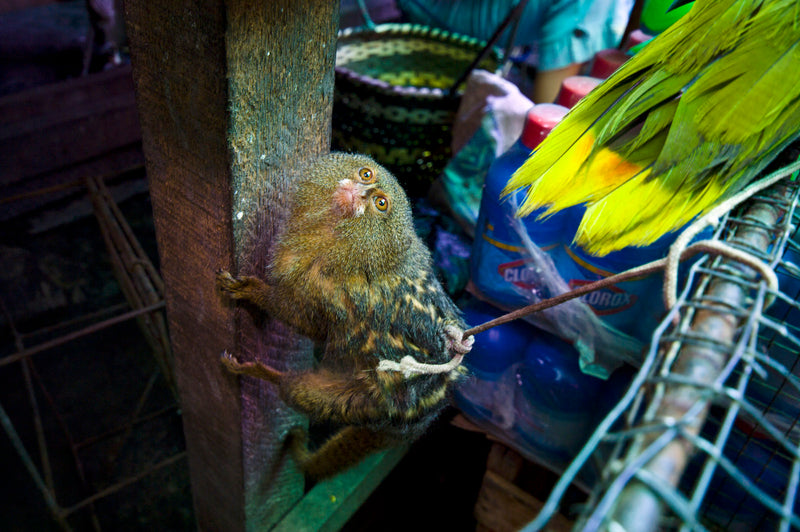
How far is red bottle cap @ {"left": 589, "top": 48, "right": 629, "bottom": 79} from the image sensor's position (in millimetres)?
1783

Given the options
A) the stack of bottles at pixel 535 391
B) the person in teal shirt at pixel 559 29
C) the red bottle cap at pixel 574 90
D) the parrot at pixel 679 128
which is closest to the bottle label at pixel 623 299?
the stack of bottles at pixel 535 391

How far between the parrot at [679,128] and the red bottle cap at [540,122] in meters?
0.33

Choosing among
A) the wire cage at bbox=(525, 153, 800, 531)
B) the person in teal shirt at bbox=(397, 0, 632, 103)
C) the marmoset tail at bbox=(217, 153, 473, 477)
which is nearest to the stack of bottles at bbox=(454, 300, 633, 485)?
the marmoset tail at bbox=(217, 153, 473, 477)

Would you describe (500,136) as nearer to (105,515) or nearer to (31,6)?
(105,515)

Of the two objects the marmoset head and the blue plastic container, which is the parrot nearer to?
the marmoset head

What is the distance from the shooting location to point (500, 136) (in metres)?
1.82

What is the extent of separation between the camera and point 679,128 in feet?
2.94

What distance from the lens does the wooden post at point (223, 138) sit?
757 mm

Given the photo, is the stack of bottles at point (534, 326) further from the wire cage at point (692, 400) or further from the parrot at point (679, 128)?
the wire cage at point (692, 400)

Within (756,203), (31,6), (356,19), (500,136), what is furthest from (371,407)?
(31,6)

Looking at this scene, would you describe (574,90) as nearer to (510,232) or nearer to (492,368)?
(510,232)

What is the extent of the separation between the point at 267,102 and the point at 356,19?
167 inches

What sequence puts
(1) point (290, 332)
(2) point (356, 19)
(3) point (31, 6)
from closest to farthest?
(1) point (290, 332), (3) point (31, 6), (2) point (356, 19)

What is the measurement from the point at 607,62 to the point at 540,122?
670 millimetres
